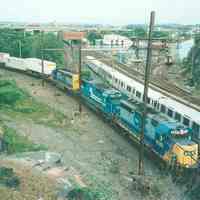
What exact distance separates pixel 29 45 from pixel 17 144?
45.5 m

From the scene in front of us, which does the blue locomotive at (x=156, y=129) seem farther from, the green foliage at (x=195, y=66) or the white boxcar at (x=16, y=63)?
the green foliage at (x=195, y=66)

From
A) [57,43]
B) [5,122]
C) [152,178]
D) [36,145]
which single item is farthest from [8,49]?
[152,178]

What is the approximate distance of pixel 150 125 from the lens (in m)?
21.0

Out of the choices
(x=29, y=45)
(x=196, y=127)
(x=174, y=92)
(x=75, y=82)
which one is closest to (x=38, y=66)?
(x=75, y=82)

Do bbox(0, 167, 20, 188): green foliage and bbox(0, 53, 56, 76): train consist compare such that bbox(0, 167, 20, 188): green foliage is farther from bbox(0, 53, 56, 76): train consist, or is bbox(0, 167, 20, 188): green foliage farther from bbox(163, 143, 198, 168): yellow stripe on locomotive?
bbox(0, 53, 56, 76): train consist

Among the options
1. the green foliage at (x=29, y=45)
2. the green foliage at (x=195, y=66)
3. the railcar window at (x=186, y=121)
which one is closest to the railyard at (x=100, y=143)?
the railcar window at (x=186, y=121)

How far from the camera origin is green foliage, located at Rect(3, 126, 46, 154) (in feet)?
68.8

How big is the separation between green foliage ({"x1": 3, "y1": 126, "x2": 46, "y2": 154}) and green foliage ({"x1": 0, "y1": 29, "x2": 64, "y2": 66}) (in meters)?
37.7

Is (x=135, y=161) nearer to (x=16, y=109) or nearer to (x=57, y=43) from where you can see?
(x=16, y=109)

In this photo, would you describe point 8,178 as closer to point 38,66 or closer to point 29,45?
point 38,66

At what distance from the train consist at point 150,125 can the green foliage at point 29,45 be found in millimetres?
27719

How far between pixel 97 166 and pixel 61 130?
701cm

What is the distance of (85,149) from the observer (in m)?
22.8

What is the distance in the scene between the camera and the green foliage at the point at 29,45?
199ft
